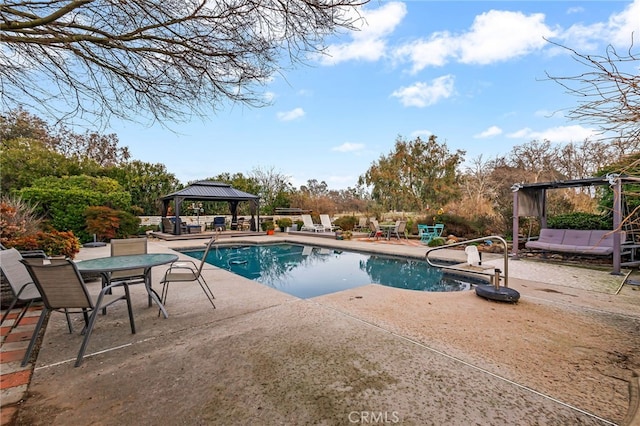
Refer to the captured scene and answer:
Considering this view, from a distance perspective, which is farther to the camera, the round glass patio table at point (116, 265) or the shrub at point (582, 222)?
the shrub at point (582, 222)

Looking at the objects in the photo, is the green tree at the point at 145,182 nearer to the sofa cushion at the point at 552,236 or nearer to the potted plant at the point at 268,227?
the potted plant at the point at 268,227

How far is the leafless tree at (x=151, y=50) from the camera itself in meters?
2.48

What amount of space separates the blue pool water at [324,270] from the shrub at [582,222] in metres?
4.07

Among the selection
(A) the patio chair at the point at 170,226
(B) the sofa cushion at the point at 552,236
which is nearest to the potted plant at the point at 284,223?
(A) the patio chair at the point at 170,226

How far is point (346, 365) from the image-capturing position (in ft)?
7.25

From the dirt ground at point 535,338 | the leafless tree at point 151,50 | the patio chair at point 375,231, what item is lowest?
the dirt ground at point 535,338

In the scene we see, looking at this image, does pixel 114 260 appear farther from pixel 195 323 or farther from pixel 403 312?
pixel 403 312

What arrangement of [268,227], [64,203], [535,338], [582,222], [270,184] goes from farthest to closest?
1. [270,184]
2. [268,227]
3. [64,203]
4. [582,222]
5. [535,338]

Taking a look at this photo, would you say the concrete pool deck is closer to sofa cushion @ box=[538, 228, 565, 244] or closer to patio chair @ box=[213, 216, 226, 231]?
sofa cushion @ box=[538, 228, 565, 244]

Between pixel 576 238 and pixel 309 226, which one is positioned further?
pixel 309 226

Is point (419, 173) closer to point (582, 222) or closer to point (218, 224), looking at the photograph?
point (582, 222)

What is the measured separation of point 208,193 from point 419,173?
13108 millimetres

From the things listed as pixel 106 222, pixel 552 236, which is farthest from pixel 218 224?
pixel 552 236

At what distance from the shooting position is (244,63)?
2.97 m
